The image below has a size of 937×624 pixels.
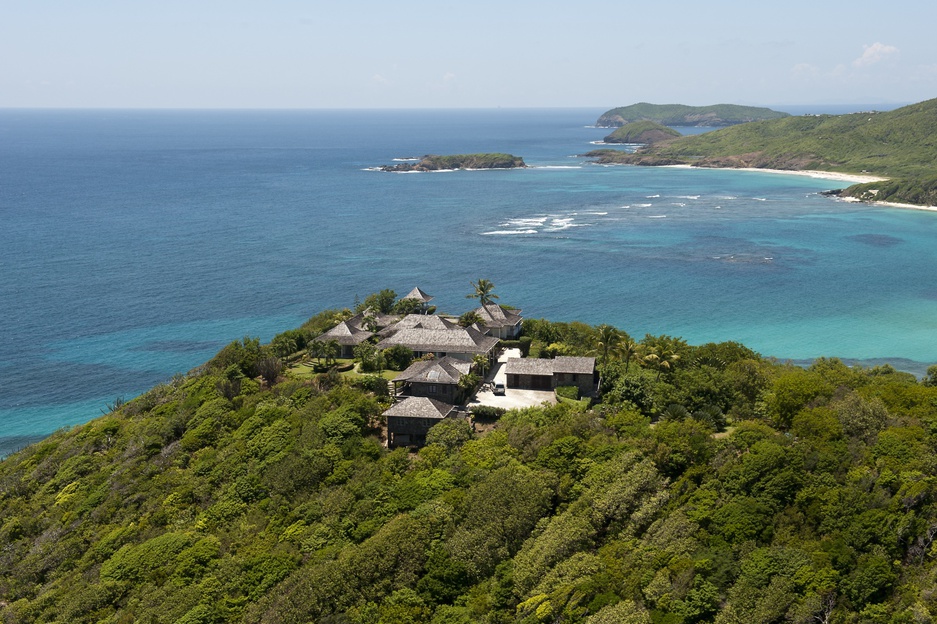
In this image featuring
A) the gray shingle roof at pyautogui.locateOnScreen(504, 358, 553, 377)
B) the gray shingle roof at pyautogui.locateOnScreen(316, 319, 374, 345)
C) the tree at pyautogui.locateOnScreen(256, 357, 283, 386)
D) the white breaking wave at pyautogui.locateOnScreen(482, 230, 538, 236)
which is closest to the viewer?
the gray shingle roof at pyautogui.locateOnScreen(504, 358, 553, 377)

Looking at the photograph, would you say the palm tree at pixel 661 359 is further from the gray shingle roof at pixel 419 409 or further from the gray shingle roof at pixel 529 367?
the gray shingle roof at pixel 419 409

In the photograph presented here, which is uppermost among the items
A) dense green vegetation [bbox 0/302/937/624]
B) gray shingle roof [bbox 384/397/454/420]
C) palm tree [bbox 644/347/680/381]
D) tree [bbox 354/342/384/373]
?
palm tree [bbox 644/347/680/381]

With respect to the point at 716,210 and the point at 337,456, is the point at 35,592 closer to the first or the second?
the point at 337,456

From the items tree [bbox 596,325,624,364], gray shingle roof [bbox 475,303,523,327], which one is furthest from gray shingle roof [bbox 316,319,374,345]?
tree [bbox 596,325,624,364]

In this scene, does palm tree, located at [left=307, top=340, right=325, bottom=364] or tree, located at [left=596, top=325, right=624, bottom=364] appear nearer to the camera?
tree, located at [left=596, top=325, right=624, bottom=364]

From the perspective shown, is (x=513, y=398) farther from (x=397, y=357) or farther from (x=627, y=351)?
(x=397, y=357)

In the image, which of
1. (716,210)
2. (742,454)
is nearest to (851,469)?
(742,454)

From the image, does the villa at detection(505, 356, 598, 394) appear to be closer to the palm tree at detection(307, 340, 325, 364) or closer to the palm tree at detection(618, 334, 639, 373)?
the palm tree at detection(618, 334, 639, 373)
